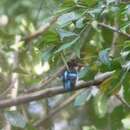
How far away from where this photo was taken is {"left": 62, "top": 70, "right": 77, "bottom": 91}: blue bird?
138 centimetres

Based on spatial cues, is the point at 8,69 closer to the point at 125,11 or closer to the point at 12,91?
the point at 12,91

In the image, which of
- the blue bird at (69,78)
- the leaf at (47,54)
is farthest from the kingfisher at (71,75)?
the leaf at (47,54)

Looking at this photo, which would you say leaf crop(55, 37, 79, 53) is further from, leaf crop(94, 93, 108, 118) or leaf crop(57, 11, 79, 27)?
leaf crop(94, 93, 108, 118)

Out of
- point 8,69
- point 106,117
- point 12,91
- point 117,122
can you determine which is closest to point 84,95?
point 117,122

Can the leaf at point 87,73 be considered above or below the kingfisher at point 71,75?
above

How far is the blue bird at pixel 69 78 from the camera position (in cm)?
138

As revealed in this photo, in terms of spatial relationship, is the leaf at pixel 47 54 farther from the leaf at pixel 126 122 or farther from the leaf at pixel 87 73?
the leaf at pixel 126 122

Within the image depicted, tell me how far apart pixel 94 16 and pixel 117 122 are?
1.73ft

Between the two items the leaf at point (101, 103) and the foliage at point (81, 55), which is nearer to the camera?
Answer: the foliage at point (81, 55)

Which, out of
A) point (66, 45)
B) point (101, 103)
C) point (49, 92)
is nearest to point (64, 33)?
point (66, 45)

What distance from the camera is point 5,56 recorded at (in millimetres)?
2301

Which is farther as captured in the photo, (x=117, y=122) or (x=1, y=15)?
(x=1, y=15)

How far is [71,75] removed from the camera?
1389 millimetres

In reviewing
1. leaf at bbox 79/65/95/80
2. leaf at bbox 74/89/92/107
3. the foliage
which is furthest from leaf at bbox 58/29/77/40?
leaf at bbox 74/89/92/107
